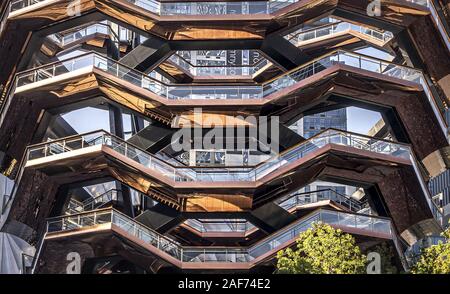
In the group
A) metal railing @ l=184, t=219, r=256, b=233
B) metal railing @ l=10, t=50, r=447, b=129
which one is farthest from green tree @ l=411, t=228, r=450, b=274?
metal railing @ l=184, t=219, r=256, b=233

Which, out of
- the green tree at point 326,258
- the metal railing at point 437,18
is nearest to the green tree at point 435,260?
the green tree at point 326,258

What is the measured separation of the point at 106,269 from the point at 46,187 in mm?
4897

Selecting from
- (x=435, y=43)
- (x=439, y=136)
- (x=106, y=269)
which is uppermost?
(x=435, y=43)

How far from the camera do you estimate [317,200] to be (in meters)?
66.0

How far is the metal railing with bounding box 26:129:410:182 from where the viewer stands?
59.8m

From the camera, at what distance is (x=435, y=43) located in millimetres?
64625

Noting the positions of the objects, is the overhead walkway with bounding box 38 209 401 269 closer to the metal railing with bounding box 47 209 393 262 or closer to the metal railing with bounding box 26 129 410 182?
the metal railing with bounding box 47 209 393 262

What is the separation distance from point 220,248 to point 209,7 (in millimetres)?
11958

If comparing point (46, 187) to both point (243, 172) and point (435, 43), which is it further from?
point (435, 43)

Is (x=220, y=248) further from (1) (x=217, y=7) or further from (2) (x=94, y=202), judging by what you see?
(1) (x=217, y=7)

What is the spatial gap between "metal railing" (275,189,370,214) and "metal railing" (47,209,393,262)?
6382 mm

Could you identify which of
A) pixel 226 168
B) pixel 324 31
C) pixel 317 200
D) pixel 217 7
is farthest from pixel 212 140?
pixel 324 31
